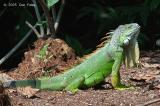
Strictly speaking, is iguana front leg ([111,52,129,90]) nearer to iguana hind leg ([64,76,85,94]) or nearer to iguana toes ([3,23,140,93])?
iguana toes ([3,23,140,93])

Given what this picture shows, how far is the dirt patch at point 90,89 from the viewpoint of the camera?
6051 millimetres

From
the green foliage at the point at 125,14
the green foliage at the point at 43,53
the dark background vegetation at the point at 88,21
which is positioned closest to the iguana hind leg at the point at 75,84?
the green foliage at the point at 43,53

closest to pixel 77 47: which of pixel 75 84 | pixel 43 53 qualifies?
pixel 43 53

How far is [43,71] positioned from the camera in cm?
777

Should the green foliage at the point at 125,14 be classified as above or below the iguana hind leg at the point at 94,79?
above

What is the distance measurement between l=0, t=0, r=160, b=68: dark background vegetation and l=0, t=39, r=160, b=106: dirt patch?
1049mm

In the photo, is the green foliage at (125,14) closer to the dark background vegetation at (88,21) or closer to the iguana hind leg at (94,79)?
the dark background vegetation at (88,21)

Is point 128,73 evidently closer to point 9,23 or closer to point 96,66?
point 96,66

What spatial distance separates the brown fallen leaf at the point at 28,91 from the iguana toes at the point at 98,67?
0.40ft

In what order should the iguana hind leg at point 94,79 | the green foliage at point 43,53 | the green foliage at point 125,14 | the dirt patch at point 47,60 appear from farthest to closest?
1. the green foliage at point 125,14
2. the green foliage at point 43,53
3. the dirt patch at point 47,60
4. the iguana hind leg at point 94,79

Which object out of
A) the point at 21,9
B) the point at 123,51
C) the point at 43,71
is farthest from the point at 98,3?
the point at 123,51

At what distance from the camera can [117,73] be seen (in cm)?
655

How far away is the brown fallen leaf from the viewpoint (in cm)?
635

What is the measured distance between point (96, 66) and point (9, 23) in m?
4.35
